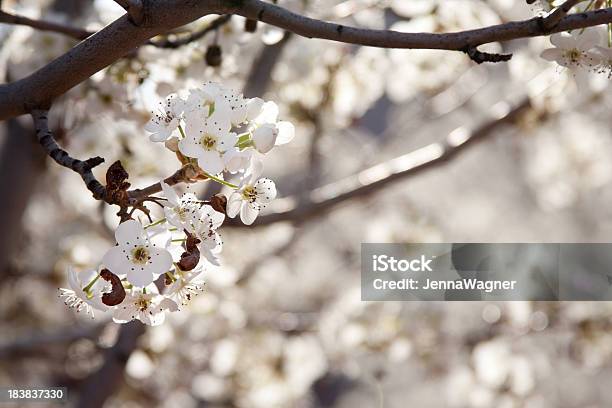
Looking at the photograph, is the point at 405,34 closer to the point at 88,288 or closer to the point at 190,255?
the point at 190,255

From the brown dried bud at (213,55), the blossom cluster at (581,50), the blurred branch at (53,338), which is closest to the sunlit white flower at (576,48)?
the blossom cluster at (581,50)

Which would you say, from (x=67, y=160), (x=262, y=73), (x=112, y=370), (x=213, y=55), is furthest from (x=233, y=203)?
(x=112, y=370)

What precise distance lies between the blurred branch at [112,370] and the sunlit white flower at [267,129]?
47.2 inches

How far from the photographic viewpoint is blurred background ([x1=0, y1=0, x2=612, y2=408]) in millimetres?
2082

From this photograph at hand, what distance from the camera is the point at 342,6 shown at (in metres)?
2.31

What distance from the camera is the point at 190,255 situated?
41.4 inches

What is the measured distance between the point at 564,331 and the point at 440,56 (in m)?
1.30

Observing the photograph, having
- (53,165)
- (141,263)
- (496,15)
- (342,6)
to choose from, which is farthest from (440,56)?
(141,263)

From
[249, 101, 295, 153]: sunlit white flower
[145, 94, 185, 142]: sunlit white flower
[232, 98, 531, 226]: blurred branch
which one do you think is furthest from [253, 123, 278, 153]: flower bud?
[232, 98, 531, 226]: blurred branch

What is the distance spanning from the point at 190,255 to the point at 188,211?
6 centimetres

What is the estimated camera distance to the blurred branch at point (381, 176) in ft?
6.88

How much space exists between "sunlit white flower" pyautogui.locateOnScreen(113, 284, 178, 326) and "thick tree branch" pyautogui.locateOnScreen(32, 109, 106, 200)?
0.16 m

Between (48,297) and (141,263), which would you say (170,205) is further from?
(48,297)

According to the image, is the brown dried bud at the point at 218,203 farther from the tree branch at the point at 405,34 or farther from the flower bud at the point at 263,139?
the tree branch at the point at 405,34
